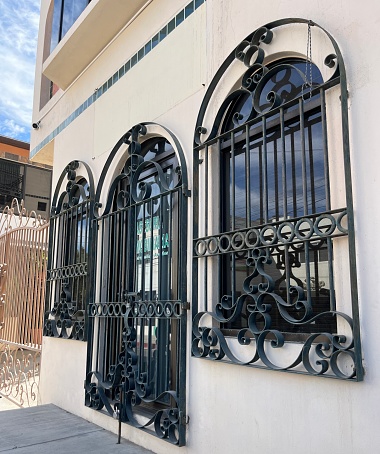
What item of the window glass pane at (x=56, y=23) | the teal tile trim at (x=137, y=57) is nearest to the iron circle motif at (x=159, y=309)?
the teal tile trim at (x=137, y=57)

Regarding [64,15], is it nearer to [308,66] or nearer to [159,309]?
[308,66]

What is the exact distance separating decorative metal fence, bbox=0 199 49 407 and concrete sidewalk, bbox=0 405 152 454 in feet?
4.18

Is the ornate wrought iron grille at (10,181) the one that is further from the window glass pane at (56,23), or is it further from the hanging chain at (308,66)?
the hanging chain at (308,66)

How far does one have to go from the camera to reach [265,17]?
296cm

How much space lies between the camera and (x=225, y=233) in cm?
288

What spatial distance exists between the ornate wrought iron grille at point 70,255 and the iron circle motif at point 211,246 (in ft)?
6.07

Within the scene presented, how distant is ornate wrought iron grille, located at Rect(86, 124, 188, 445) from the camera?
11.0 feet

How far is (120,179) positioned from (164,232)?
3.19 ft

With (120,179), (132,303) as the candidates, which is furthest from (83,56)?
(132,303)

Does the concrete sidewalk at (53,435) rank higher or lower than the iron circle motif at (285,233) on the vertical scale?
lower

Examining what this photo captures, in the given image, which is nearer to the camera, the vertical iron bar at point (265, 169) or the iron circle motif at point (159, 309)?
the vertical iron bar at point (265, 169)

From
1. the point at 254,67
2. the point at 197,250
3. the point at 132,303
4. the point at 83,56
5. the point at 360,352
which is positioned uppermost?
the point at 83,56

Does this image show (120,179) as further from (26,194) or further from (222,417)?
(26,194)

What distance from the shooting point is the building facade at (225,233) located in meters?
2.28
